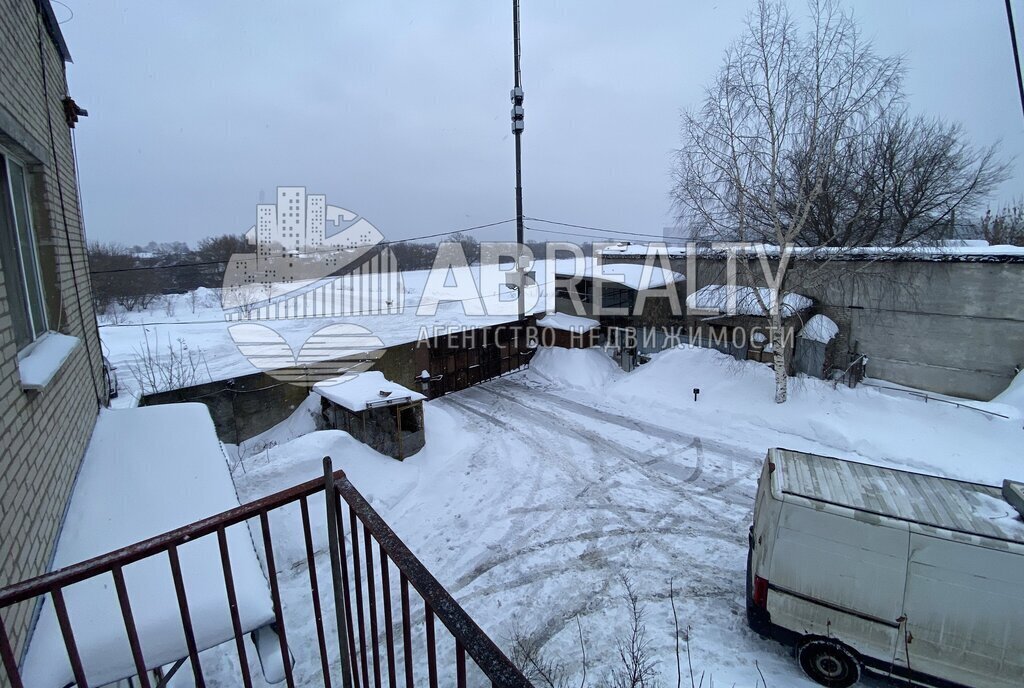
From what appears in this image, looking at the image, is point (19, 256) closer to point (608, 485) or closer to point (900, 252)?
point (608, 485)

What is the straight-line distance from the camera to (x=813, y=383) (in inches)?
408

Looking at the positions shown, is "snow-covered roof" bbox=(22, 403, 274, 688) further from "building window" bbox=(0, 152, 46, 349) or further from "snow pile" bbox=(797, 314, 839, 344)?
"snow pile" bbox=(797, 314, 839, 344)

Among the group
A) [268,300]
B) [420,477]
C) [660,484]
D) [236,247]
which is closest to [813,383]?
[660,484]

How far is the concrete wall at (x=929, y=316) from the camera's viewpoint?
10328mm

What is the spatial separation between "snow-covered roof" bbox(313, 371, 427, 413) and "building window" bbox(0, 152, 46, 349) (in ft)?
15.0

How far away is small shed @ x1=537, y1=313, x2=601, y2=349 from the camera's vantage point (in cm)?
1382

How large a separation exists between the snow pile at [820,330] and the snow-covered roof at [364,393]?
10.0 metres

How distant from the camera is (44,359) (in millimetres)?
2836

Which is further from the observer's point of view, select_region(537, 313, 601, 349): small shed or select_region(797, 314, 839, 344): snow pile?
select_region(537, 313, 601, 349): small shed

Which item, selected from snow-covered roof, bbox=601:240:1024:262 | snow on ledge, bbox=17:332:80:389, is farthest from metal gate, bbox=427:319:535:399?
snow on ledge, bbox=17:332:80:389

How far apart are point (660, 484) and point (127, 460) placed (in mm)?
6570

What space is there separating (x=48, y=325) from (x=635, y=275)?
45.2ft

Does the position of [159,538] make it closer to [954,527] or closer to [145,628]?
[145,628]

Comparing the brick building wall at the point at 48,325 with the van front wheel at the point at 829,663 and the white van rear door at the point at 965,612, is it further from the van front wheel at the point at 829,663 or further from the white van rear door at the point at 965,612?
the white van rear door at the point at 965,612
